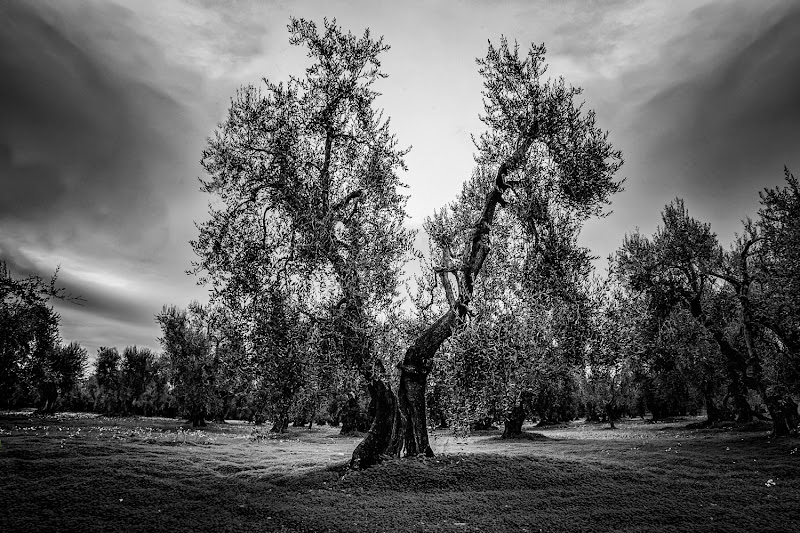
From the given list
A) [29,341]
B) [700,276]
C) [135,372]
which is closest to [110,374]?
[135,372]

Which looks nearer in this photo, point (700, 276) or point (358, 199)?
point (358, 199)

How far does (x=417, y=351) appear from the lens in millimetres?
18031

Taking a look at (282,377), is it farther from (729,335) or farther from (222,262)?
(729,335)

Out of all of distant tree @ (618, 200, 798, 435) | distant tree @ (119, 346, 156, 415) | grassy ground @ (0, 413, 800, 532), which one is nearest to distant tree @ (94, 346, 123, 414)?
distant tree @ (119, 346, 156, 415)

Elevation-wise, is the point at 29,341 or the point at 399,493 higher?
the point at 29,341

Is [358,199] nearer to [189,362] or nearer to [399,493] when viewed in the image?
[399,493]

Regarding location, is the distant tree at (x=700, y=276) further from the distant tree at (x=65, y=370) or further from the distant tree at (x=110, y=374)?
the distant tree at (x=110, y=374)

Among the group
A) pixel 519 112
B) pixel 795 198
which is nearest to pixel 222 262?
pixel 519 112

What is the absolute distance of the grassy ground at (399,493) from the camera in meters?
12.5

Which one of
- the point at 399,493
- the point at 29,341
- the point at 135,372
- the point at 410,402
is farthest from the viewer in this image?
the point at 135,372

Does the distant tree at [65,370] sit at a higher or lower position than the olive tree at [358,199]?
lower

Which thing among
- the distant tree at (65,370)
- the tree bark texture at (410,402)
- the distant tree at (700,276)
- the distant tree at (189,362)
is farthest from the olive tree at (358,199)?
the distant tree at (65,370)

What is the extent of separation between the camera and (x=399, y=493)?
1509 cm

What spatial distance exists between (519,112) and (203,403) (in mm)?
53713
